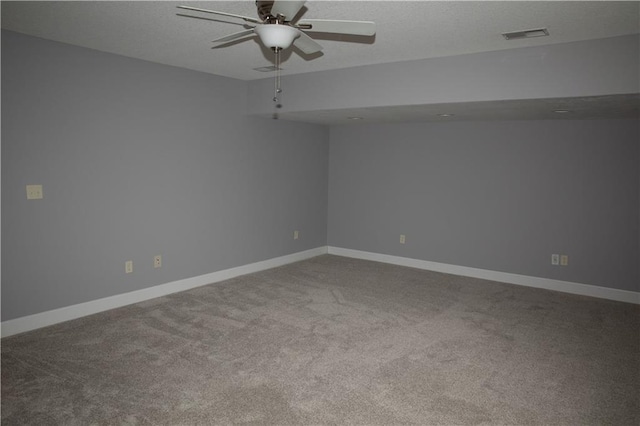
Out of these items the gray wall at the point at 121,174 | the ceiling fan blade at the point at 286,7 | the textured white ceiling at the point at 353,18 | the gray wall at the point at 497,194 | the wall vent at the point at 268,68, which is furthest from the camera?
the gray wall at the point at 497,194

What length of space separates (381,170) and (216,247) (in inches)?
104

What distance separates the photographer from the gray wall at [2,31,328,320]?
11.7 feet

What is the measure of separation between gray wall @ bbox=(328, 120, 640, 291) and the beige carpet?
2.20 ft

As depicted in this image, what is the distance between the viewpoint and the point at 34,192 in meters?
3.64

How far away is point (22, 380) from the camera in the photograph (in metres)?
2.87

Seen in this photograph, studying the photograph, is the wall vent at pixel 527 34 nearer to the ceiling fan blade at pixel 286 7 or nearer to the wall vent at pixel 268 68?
the ceiling fan blade at pixel 286 7

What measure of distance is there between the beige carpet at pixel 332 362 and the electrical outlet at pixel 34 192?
1.09m

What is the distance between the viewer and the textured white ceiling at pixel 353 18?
270 cm

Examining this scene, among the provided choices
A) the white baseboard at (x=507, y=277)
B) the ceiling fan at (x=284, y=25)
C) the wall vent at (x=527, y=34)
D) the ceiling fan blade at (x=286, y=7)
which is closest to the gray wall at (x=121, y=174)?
the white baseboard at (x=507, y=277)

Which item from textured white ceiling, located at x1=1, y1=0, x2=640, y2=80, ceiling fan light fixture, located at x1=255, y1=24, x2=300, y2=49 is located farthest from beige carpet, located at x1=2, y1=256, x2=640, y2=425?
textured white ceiling, located at x1=1, y1=0, x2=640, y2=80

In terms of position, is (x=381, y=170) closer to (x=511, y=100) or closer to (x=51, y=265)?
(x=511, y=100)

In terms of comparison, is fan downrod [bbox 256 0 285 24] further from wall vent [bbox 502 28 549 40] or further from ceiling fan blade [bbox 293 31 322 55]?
wall vent [bbox 502 28 549 40]

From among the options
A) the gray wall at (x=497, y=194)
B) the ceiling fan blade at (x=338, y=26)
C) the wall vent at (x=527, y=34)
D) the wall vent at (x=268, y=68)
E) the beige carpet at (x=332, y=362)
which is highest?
the wall vent at (x=268, y=68)

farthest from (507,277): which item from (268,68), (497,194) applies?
(268,68)
